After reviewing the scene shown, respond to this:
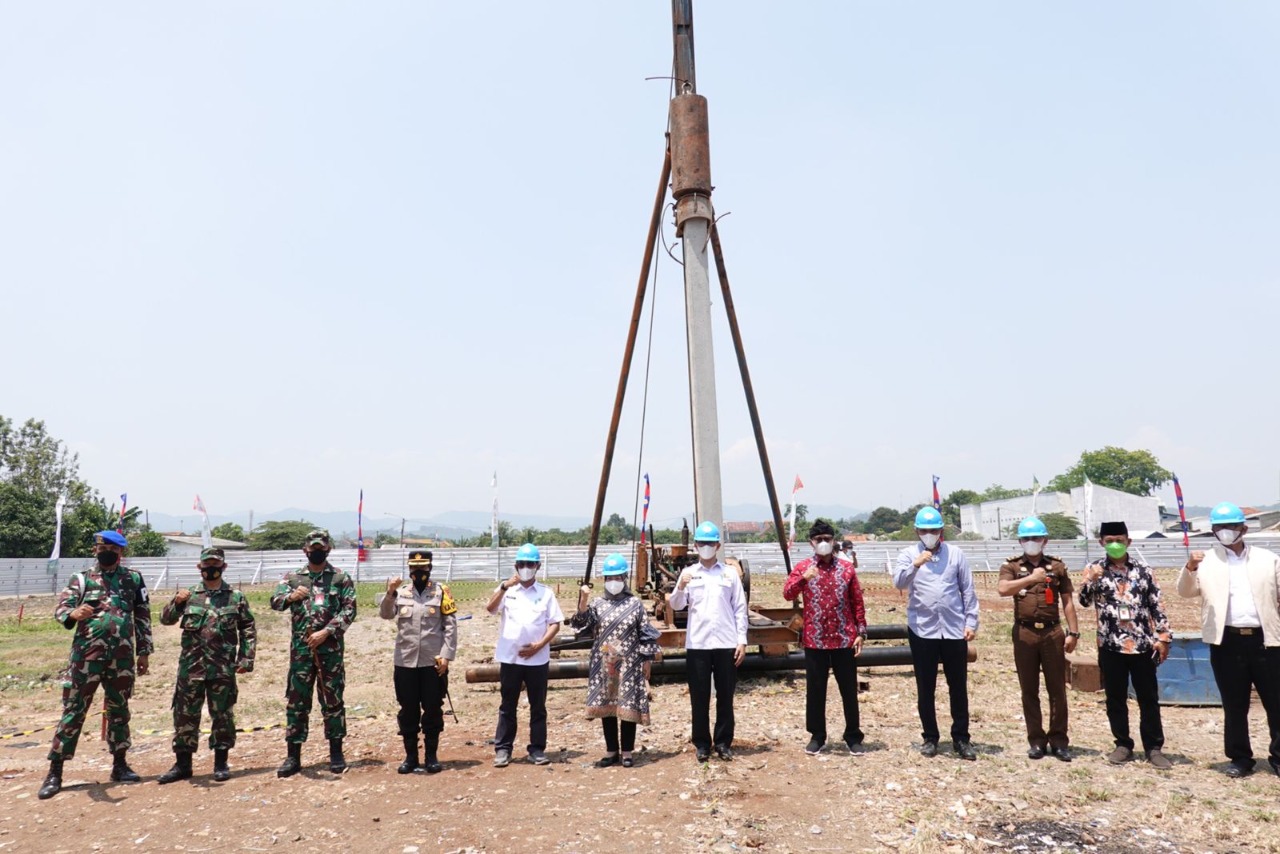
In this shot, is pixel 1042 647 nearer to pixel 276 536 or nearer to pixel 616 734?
pixel 616 734

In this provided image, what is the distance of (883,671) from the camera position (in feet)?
34.9

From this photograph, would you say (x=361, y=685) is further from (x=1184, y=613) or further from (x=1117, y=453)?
(x=1117, y=453)

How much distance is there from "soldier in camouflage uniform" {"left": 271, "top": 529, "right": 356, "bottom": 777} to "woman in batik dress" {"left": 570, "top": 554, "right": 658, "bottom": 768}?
6.37ft

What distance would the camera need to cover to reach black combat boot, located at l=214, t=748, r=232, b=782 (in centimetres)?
623

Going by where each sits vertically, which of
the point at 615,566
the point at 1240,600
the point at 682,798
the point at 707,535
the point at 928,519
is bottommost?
the point at 682,798

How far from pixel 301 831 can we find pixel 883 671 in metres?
7.74

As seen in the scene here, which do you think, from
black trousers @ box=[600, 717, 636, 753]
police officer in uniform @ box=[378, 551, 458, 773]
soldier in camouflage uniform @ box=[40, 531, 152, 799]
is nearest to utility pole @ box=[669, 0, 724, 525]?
black trousers @ box=[600, 717, 636, 753]

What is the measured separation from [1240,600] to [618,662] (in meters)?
4.62

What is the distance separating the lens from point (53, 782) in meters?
6.07

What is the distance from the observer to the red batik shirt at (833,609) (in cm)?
641

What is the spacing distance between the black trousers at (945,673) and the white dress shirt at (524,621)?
291 centimetres

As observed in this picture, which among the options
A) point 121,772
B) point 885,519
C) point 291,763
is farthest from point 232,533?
point 291,763

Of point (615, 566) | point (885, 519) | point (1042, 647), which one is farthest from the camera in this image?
point (885, 519)

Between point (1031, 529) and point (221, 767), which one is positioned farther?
point (1031, 529)
